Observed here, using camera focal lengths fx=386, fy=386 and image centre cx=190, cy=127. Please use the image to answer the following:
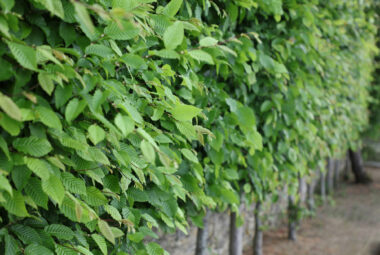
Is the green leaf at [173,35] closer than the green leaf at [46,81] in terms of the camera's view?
No

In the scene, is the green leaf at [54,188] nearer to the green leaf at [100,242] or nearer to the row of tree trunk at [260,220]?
the green leaf at [100,242]

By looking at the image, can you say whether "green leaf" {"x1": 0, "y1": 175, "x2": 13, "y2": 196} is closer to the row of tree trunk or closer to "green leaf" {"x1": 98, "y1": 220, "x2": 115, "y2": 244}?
"green leaf" {"x1": 98, "y1": 220, "x2": 115, "y2": 244}

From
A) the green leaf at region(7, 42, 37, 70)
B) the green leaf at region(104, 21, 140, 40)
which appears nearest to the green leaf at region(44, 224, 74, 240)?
the green leaf at region(7, 42, 37, 70)

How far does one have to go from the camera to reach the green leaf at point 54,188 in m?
1.30

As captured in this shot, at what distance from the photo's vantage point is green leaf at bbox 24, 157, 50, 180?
4.14ft

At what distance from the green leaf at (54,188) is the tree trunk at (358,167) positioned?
32.1 ft

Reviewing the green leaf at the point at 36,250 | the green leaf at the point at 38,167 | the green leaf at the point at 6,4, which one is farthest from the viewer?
the green leaf at the point at 36,250

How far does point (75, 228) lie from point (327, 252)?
493cm

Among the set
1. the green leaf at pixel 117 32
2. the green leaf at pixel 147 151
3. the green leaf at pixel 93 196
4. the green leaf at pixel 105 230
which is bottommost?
the green leaf at pixel 105 230

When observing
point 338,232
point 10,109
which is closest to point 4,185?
point 10,109

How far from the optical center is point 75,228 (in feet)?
5.50

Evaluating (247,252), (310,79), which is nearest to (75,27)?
(310,79)

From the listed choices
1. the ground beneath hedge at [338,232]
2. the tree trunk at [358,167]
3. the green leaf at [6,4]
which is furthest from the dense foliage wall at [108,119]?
the tree trunk at [358,167]

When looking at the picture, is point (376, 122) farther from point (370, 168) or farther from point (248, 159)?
point (248, 159)
